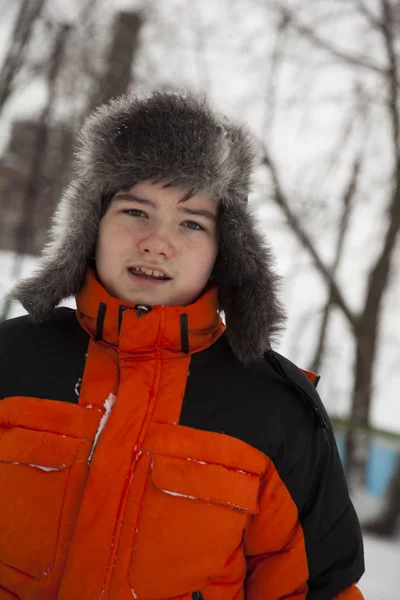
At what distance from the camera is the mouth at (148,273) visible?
1548mm

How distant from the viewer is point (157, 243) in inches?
59.5

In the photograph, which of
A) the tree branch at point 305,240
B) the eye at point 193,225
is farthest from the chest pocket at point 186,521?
the tree branch at point 305,240

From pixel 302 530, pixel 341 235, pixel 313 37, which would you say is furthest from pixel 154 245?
pixel 313 37

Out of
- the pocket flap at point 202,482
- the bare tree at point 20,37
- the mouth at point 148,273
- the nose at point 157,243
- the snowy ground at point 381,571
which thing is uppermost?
the bare tree at point 20,37

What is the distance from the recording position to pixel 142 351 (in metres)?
1.52

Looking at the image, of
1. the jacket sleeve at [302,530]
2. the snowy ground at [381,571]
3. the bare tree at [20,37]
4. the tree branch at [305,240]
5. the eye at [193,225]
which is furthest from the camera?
the tree branch at [305,240]

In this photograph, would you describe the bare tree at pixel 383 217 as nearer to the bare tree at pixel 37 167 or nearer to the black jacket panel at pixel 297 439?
the bare tree at pixel 37 167

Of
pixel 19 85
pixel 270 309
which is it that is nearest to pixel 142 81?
pixel 19 85

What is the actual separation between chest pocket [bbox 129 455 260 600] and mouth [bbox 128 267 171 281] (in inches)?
18.0

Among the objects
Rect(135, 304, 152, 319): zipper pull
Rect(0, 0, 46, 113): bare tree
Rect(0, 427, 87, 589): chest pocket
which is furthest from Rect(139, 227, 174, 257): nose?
Rect(0, 0, 46, 113): bare tree

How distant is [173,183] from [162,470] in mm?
734

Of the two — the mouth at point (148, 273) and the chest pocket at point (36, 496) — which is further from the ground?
the mouth at point (148, 273)

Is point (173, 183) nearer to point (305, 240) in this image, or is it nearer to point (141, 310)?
point (141, 310)

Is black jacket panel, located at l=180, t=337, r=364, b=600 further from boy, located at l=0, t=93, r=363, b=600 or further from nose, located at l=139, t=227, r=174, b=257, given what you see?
nose, located at l=139, t=227, r=174, b=257
